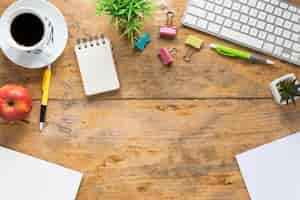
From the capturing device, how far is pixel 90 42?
110 centimetres

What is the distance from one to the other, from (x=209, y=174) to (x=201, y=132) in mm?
90

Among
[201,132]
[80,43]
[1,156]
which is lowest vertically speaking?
[1,156]

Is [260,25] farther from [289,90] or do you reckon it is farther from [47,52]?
[47,52]

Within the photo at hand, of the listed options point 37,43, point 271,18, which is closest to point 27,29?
point 37,43

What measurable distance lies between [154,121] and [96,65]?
17 centimetres

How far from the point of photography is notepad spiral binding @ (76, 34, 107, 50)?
1103mm

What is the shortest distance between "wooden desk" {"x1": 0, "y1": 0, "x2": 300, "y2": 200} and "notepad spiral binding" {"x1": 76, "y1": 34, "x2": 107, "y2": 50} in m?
0.01

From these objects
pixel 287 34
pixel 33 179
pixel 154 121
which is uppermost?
pixel 287 34

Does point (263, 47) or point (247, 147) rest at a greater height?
point (263, 47)

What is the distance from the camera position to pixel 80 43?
1.10 m

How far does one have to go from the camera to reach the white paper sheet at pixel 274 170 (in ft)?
3.71

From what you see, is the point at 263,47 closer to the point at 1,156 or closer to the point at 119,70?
the point at 119,70

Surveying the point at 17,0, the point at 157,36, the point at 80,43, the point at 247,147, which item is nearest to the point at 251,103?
the point at 247,147

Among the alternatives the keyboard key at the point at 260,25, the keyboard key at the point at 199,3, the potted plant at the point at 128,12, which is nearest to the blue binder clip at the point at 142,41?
the potted plant at the point at 128,12
